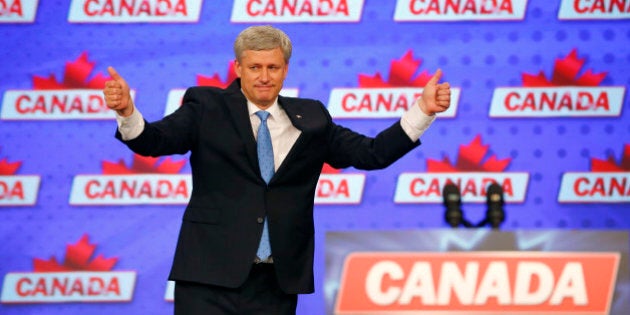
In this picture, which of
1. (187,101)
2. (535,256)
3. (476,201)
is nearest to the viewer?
(535,256)

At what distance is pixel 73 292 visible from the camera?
15.0 ft

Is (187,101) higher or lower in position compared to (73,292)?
higher

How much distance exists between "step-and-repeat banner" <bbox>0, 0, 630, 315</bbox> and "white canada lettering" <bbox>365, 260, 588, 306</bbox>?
6.59 ft

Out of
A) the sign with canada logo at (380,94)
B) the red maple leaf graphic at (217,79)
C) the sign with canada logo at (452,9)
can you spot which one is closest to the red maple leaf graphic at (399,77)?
the sign with canada logo at (380,94)

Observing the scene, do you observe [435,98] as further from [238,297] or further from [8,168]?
[8,168]

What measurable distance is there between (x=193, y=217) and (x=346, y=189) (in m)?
2.02

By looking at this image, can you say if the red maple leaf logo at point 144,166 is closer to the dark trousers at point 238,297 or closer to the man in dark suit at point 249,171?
the man in dark suit at point 249,171

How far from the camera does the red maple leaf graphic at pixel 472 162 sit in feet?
14.9

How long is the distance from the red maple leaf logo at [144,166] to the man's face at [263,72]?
190 centimetres

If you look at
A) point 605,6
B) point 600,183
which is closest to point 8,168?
point 600,183

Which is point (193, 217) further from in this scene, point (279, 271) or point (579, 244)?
point (579, 244)

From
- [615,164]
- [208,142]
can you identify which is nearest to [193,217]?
[208,142]

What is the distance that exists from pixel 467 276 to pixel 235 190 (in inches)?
26.2

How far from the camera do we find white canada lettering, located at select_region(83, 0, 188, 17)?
4.51 meters
